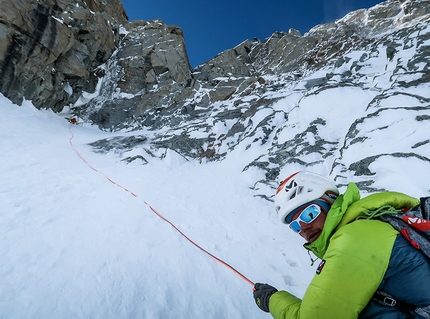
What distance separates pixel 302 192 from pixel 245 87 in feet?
120

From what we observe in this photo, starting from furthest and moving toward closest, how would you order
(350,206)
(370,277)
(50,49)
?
1. (50,49)
2. (350,206)
3. (370,277)

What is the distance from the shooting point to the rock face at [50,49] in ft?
83.5

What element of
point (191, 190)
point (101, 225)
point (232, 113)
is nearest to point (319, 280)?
point (101, 225)

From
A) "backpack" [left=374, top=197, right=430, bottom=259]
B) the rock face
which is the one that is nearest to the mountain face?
the rock face

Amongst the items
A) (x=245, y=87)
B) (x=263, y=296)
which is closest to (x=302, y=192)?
(x=263, y=296)

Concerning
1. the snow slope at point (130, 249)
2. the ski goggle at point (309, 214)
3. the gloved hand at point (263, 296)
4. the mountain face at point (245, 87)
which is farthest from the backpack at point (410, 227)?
the mountain face at point (245, 87)

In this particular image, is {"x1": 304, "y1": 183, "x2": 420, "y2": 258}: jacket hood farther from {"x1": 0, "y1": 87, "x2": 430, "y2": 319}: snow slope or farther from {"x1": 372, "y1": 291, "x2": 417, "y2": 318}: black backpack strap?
{"x1": 0, "y1": 87, "x2": 430, "y2": 319}: snow slope

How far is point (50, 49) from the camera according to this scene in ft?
96.7

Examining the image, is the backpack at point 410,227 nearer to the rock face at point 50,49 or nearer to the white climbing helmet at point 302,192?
the white climbing helmet at point 302,192

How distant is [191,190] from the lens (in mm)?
9203

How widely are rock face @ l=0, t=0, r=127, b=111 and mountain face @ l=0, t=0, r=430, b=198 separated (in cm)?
14

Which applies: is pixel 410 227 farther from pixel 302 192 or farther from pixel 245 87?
pixel 245 87

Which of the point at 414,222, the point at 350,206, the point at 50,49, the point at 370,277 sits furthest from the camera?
the point at 50,49

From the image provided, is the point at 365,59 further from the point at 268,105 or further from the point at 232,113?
the point at 232,113
